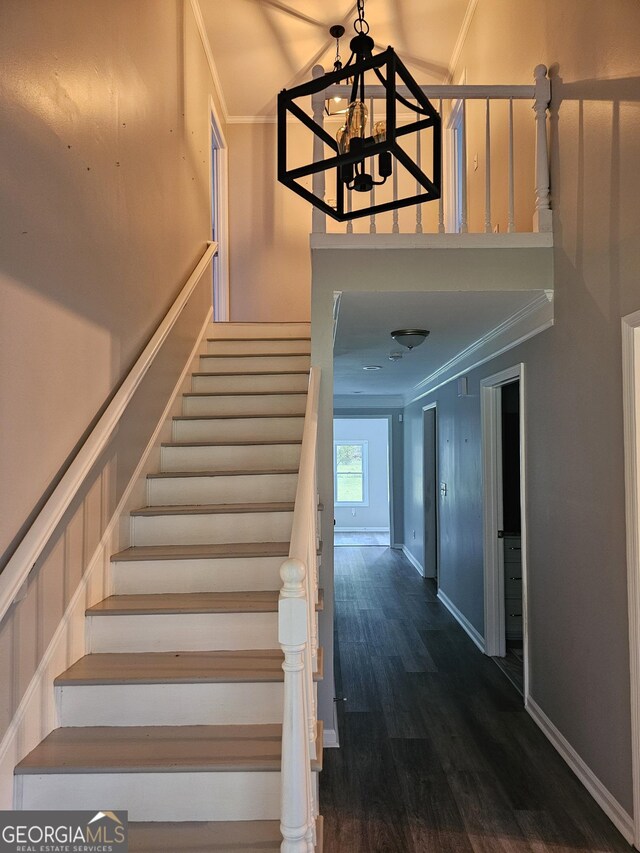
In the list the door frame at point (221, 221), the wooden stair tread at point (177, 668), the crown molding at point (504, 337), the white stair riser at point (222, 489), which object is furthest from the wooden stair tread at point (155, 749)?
the door frame at point (221, 221)

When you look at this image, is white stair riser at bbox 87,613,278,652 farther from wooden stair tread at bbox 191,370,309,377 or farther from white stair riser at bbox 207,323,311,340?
white stair riser at bbox 207,323,311,340

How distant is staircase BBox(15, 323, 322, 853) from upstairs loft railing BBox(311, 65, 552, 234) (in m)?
1.40

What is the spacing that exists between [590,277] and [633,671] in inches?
63.8

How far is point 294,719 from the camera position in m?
1.35

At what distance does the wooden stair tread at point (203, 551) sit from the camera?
2.52 m

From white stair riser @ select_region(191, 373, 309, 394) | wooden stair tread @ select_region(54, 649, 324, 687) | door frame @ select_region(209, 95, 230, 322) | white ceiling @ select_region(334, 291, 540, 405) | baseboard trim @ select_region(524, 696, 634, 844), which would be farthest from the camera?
door frame @ select_region(209, 95, 230, 322)

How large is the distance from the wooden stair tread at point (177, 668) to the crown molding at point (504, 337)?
2.17m

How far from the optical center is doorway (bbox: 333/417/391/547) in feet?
37.1

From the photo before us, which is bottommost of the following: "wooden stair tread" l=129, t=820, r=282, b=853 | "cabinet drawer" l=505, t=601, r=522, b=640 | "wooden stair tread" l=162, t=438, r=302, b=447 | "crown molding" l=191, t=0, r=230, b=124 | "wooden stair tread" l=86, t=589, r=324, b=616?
"cabinet drawer" l=505, t=601, r=522, b=640

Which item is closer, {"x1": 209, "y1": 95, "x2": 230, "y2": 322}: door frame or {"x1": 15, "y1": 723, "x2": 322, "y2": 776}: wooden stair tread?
{"x1": 15, "y1": 723, "x2": 322, "y2": 776}: wooden stair tread

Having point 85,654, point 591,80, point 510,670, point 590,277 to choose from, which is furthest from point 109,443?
point 510,670

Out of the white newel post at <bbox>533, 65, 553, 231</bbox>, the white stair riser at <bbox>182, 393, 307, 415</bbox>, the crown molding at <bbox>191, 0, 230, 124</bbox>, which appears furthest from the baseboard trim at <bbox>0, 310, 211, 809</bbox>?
the crown molding at <bbox>191, 0, 230, 124</bbox>

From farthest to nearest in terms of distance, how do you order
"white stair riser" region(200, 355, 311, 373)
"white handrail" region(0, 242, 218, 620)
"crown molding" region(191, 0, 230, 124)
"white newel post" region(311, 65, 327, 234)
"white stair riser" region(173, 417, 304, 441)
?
"crown molding" region(191, 0, 230, 124), "white stair riser" region(200, 355, 311, 373), "white stair riser" region(173, 417, 304, 441), "white newel post" region(311, 65, 327, 234), "white handrail" region(0, 242, 218, 620)

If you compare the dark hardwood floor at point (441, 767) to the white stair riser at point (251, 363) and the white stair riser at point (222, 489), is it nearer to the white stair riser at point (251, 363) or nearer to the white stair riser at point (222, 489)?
the white stair riser at point (222, 489)
